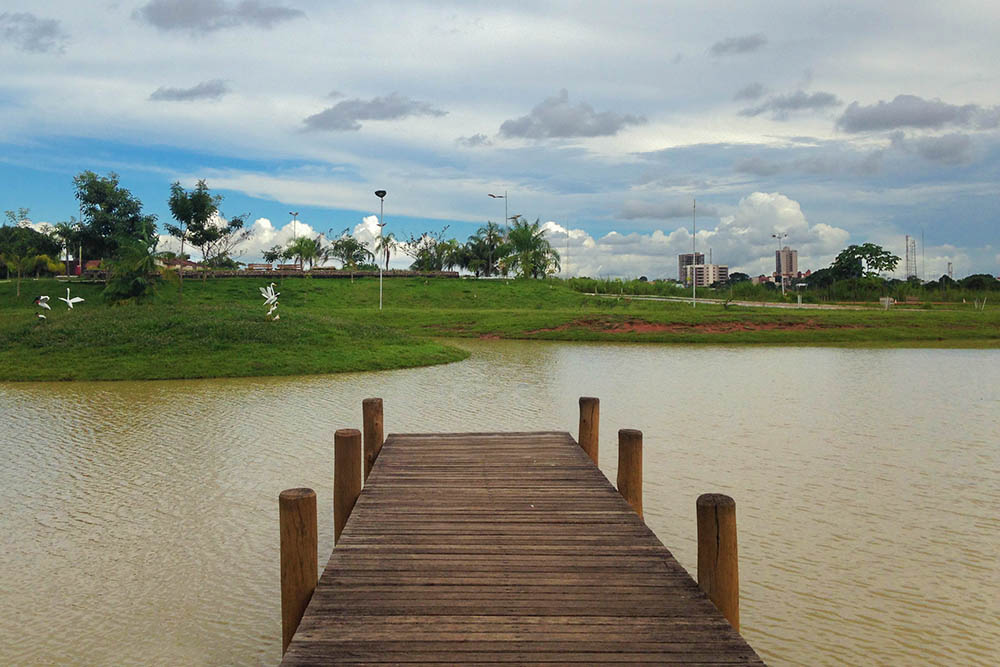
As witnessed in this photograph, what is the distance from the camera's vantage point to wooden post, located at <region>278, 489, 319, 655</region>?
510 cm

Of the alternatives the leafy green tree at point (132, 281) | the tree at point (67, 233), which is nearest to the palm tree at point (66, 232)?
the tree at point (67, 233)

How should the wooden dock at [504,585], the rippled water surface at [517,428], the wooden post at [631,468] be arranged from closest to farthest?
the wooden dock at [504,585] → the rippled water surface at [517,428] → the wooden post at [631,468]

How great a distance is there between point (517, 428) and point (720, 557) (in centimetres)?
869

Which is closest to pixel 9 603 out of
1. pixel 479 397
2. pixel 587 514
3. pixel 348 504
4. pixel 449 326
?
pixel 348 504

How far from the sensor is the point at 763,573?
280 inches

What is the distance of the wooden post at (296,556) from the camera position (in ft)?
→ 16.7

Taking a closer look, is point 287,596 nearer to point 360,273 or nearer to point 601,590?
point 601,590

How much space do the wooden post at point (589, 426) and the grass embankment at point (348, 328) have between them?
51.8 ft

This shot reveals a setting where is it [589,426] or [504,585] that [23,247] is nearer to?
[589,426]

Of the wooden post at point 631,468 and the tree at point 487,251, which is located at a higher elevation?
the tree at point 487,251

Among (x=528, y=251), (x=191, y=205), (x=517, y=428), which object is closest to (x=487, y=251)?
(x=528, y=251)

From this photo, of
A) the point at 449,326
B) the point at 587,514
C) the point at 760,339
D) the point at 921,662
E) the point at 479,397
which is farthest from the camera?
the point at 449,326

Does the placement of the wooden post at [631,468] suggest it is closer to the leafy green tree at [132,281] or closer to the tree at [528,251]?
the leafy green tree at [132,281]

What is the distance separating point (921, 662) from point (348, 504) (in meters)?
4.88
